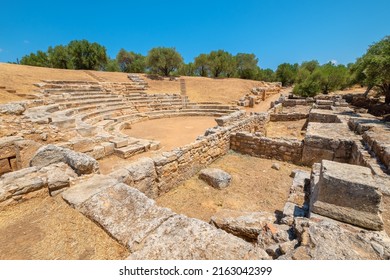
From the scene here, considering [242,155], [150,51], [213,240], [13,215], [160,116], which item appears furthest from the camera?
[150,51]

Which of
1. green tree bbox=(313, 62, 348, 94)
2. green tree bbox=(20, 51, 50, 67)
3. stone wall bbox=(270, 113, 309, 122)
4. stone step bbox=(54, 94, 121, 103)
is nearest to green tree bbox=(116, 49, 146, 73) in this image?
green tree bbox=(20, 51, 50, 67)

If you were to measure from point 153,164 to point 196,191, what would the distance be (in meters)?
1.51

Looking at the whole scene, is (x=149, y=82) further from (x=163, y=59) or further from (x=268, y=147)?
(x=268, y=147)

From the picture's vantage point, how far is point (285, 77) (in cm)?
4338

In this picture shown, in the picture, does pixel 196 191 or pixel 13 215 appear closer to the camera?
pixel 13 215

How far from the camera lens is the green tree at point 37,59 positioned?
34750 millimetres

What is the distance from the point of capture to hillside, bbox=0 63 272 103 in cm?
1495

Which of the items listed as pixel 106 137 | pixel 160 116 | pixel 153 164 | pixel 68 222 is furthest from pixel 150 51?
pixel 68 222

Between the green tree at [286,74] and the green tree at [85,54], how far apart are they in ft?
120

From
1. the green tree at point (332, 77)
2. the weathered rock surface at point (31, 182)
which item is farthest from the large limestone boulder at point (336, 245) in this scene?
the green tree at point (332, 77)

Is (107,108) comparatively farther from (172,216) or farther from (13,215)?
(172,216)

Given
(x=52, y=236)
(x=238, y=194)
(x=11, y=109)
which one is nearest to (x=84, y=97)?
(x=11, y=109)

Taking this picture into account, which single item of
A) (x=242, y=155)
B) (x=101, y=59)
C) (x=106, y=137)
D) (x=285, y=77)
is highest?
(x=101, y=59)

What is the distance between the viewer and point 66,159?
406 centimetres
